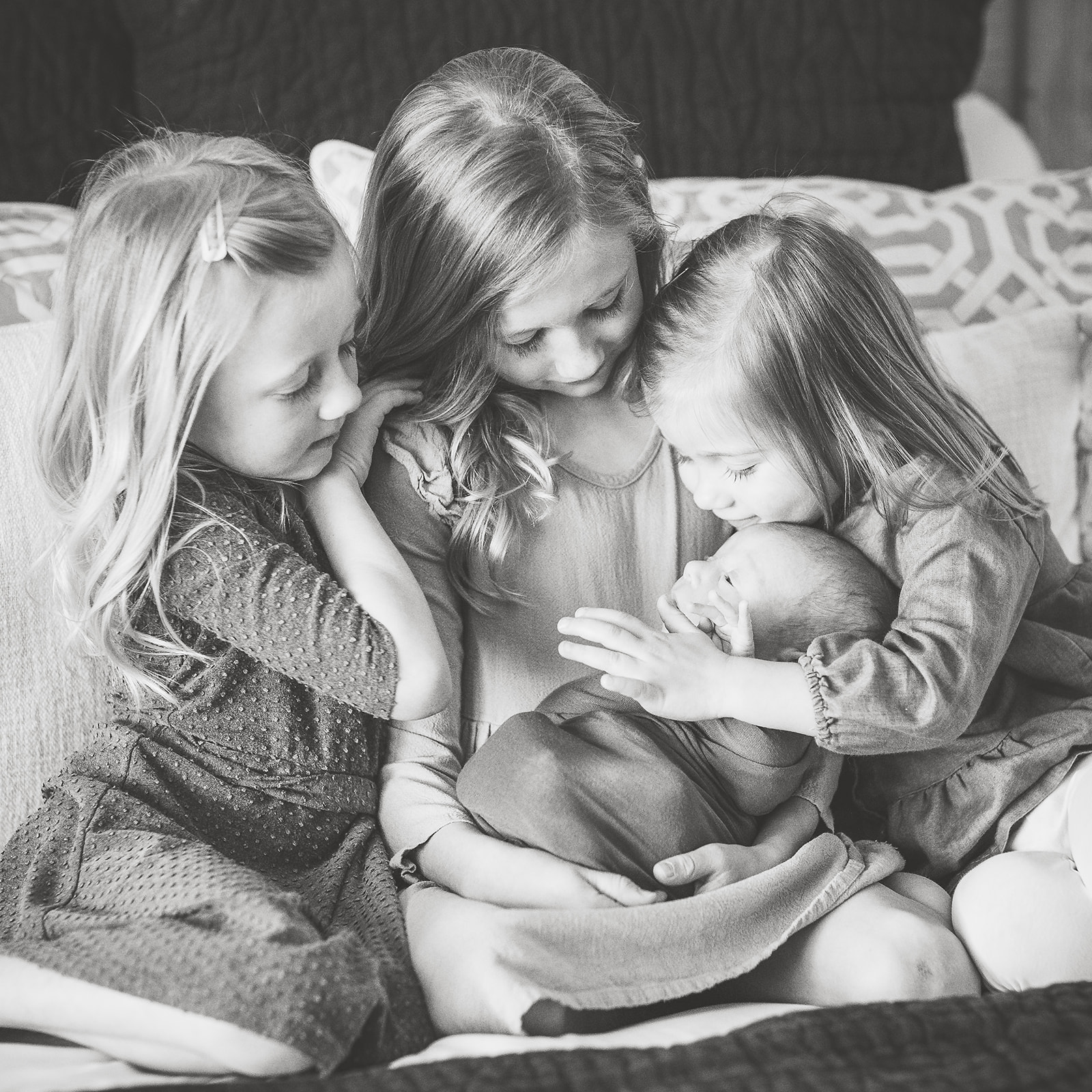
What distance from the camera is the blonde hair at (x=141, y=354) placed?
1022 mm

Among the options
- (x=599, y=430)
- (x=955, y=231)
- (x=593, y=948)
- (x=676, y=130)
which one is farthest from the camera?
(x=676, y=130)

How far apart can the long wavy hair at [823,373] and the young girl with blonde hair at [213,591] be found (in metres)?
0.33

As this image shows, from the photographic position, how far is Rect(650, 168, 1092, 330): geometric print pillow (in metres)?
1.59

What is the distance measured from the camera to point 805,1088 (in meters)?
0.76

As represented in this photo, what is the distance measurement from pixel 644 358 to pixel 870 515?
0.88 ft

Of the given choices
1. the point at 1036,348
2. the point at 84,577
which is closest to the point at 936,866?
the point at 1036,348

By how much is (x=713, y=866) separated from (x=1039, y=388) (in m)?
0.83

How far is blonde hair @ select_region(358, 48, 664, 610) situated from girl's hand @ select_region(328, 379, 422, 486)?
0.03m

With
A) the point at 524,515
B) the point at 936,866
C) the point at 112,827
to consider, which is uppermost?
the point at 524,515

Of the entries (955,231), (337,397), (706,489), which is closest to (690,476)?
(706,489)

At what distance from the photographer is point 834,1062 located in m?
0.79

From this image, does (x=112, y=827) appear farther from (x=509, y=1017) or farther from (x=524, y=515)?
(x=524, y=515)

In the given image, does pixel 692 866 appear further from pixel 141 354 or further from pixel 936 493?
pixel 141 354

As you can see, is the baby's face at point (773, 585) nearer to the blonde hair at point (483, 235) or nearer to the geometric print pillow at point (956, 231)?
the blonde hair at point (483, 235)
